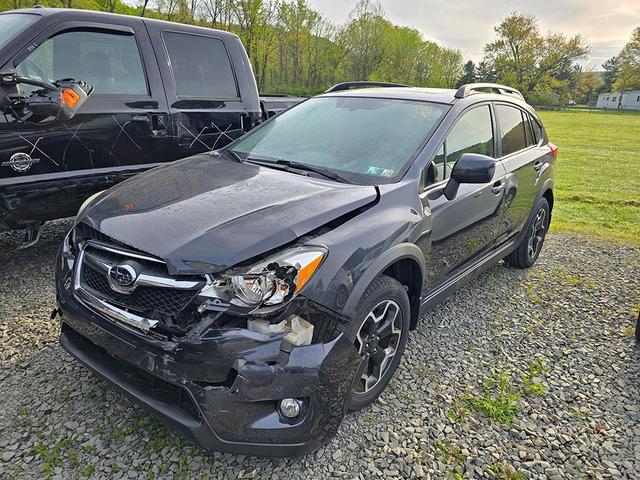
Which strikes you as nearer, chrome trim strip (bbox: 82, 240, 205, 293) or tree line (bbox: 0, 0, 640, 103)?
chrome trim strip (bbox: 82, 240, 205, 293)

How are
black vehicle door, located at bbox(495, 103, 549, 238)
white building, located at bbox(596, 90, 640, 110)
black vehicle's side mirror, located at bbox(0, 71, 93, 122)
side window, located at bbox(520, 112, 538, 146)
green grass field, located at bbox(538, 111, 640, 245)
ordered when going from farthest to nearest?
white building, located at bbox(596, 90, 640, 110)
green grass field, located at bbox(538, 111, 640, 245)
side window, located at bbox(520, 112, 538, 146)
black vehicle door, located at bbox(495, 103, 549, 238)
black vehicle's side mirror, located at bbox(0, 71, 93, 122)

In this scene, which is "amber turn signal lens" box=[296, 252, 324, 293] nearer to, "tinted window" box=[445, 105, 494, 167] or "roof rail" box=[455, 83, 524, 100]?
"tinted window" box=[445, 105, 494, 167]

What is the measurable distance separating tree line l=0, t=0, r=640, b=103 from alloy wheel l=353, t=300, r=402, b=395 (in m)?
21.2

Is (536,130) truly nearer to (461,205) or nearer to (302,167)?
(461,205)

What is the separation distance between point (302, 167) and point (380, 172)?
507 millimetres

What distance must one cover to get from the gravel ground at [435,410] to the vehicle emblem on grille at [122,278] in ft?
2.67

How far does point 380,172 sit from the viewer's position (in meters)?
2.82

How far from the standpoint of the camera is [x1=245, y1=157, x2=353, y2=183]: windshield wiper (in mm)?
2791

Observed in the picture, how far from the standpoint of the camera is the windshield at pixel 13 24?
11.6ft

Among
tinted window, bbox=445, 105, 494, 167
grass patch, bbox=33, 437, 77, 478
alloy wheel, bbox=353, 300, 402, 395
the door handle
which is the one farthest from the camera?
the door handle

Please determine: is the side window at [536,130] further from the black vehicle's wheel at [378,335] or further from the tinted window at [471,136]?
the black vehicle's wheel at [378,335]

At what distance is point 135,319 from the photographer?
2004 millimetres

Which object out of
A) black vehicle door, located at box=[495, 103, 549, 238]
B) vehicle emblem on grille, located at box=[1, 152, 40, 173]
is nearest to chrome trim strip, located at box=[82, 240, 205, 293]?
vehicle emblem on grille, located at box=[1, 152, 40, 173]

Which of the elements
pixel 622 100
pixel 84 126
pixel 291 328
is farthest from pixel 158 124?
pixel 622 100
